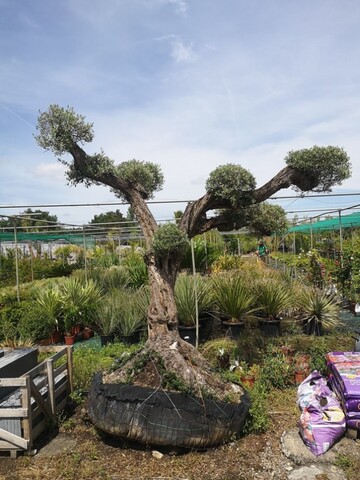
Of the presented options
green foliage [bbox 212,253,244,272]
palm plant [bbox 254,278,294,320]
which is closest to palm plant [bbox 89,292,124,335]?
palm plant [bbox 254,278,294,320]

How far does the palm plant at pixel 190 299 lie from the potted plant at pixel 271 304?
807mm

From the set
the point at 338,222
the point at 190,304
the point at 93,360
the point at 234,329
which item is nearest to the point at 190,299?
the point at 190,304

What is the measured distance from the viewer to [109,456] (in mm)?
2939

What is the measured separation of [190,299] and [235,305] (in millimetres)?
711

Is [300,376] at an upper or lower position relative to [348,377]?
lower

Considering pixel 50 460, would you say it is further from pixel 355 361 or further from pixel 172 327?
pixel 355 361

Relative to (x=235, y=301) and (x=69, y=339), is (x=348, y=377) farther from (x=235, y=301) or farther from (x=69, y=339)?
(x=69, y=339)

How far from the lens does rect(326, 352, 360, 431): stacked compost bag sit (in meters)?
3.04

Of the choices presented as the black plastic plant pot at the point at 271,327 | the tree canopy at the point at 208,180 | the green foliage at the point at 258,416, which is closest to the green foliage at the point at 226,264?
the black plastic plant pot at the point at 271,327

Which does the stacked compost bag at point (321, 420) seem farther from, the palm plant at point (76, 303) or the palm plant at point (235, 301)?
the palm plant at point (76, 303)

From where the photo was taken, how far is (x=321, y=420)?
3053 millimetres

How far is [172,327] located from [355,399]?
1816 millimetres

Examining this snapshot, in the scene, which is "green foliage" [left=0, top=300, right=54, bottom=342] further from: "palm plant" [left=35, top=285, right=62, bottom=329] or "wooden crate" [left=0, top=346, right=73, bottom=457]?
"wooden crate" [left=0, top=346, right=73, bottom=457]

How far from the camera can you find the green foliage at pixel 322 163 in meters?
3.68
